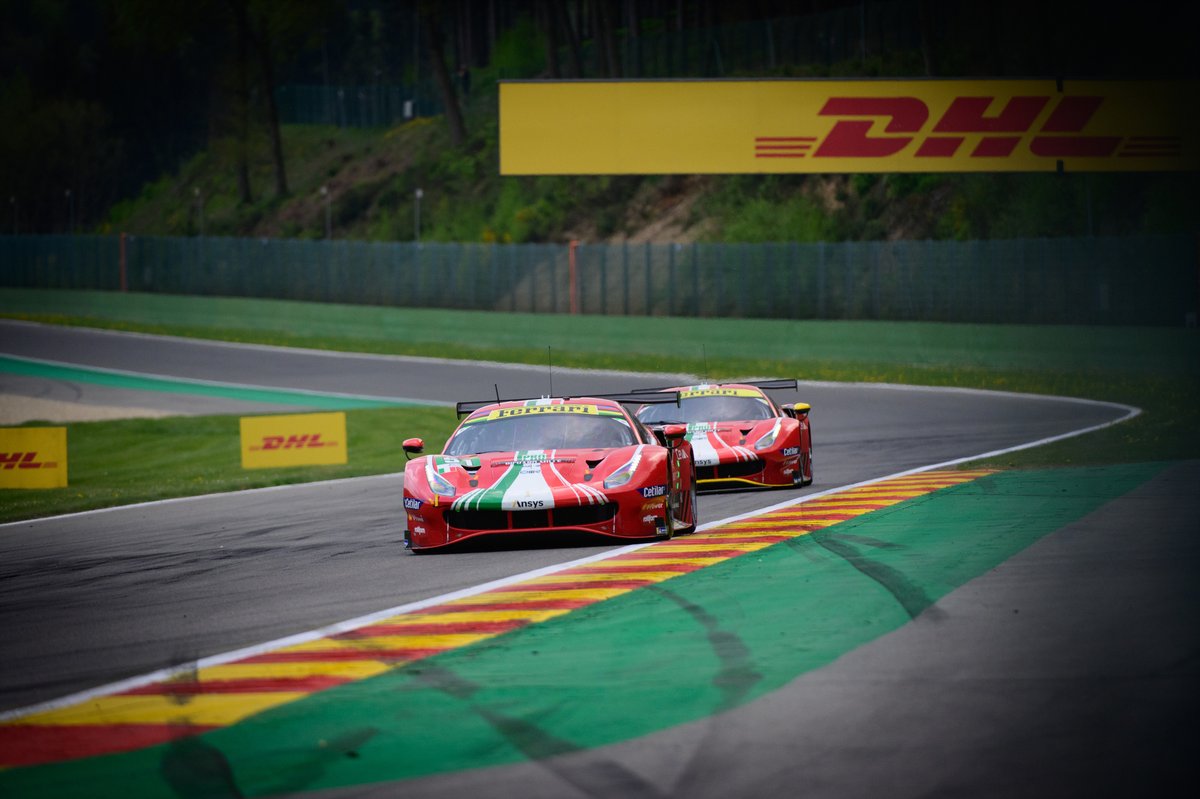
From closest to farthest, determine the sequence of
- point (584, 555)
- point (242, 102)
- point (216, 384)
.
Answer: point (584, 555) → point (216, 384) → point (242, 102)

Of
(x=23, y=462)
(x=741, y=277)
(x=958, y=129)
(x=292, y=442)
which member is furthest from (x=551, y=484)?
(x=741, y=277)

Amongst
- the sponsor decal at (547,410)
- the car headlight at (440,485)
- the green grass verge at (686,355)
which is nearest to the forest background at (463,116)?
the green grass verge at (686,355)

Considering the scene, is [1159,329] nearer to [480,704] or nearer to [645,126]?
[645,126]

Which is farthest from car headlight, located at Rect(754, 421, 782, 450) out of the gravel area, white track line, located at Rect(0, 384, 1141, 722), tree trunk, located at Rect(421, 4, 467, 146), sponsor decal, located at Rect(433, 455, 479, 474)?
tree trunk, located at Rect(421, 4, 467, 146)

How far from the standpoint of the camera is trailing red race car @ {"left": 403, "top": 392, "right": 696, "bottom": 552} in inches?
475

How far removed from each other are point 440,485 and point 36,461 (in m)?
14.1

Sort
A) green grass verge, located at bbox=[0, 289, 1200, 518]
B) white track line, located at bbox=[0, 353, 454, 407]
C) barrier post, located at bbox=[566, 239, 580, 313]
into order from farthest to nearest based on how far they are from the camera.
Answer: barrier post, located at bbox=[566, 239, 580, 313]
white track line, located at bbox=[0, 353, 454, 407]
green grass verge, located at bbox=[0, 289, 1200, 518]

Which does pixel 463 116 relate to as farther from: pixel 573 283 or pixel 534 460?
pixel 534 460

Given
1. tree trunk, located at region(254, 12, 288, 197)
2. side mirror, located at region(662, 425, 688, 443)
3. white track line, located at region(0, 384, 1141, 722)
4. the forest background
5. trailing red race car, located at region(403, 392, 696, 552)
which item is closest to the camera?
white track line, located at region(0, 384, 1141, 722)

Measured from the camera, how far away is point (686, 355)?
41.9 meters

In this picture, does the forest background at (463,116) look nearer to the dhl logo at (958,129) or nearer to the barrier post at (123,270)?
the dhl logo at (958,129)

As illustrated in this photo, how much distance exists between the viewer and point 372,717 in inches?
262

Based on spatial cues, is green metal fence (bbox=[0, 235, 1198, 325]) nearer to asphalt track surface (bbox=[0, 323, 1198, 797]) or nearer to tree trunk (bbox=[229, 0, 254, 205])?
asphalt track surface (bbox=[0, 323, 1198, 797])

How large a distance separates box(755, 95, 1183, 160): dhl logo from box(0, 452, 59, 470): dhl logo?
17.6 m
